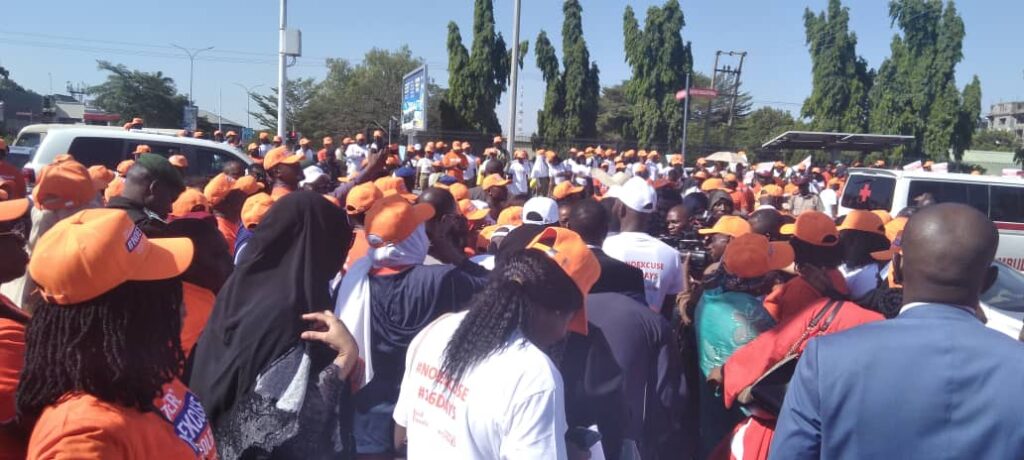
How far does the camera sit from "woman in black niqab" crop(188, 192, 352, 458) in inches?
90.0

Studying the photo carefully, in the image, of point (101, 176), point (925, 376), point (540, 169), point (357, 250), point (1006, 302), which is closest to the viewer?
point (925, 376)

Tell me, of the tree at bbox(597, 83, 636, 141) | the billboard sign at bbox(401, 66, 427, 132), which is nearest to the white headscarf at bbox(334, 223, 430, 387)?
the billboard sign at bbox(401, 66, 427, 132)

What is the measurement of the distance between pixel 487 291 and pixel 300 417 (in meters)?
0.74

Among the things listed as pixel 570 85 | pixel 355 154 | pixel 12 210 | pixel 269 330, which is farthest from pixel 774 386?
pixel 570 85

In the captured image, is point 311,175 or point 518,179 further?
point 518,179

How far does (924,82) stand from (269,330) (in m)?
40.6

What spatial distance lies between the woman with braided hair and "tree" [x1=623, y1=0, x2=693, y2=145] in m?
39.3

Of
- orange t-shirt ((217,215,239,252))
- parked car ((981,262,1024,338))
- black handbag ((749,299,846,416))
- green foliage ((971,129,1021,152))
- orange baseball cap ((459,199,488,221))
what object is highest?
green foliage ((971,129,1021,152))

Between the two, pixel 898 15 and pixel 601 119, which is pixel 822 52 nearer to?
pixel 898 15

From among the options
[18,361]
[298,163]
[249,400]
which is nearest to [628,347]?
[249,400]

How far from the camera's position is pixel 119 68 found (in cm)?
5016

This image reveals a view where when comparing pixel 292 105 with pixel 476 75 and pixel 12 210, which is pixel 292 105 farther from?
pixel 12 210

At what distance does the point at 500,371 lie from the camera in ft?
6.20

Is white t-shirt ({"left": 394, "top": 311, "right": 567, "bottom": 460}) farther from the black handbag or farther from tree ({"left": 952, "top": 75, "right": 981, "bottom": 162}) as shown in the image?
tree ({"left": 952, "top": 75, "right": 981, "bottom": 162})
